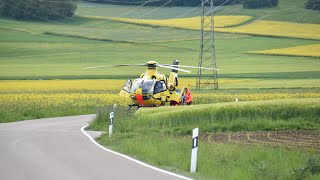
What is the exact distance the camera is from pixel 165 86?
150 feet

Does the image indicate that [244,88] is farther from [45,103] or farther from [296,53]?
[296,53]

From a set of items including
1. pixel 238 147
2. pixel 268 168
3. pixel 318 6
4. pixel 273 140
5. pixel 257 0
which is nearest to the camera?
pixel 268 168

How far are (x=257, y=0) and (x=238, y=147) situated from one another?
383 feet

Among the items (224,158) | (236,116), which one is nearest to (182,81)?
(236,116)

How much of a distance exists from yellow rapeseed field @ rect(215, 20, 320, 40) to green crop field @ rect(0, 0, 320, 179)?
843 mm

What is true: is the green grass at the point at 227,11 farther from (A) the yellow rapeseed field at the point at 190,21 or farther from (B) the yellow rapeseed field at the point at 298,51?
(B) the yellow rapeseed field at the point at 298,51

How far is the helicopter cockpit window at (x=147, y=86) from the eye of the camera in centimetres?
4431

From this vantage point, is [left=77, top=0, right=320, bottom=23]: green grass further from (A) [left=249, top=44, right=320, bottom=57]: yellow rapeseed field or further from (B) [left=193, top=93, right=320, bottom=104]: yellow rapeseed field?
(B) [left=193, top=93, right=320, bottom=104]: yellow rapeseed field

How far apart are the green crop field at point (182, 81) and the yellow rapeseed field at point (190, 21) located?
1.99 meters

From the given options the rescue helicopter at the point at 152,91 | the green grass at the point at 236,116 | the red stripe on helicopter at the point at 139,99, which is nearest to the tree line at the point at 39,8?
the rescue helicopter at the point at 152,91

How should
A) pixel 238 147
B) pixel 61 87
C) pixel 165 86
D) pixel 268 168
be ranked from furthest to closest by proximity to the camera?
pixel 61 87 → pixel 165 86 → pixel 238 147 → pixel 268 168

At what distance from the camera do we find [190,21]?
123125 mm

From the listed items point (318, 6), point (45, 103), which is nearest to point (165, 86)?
point (45, 103)

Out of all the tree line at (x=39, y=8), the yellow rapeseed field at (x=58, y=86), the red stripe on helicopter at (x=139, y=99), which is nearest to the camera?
the red stripe on helicopter at (x=139, y=99)
